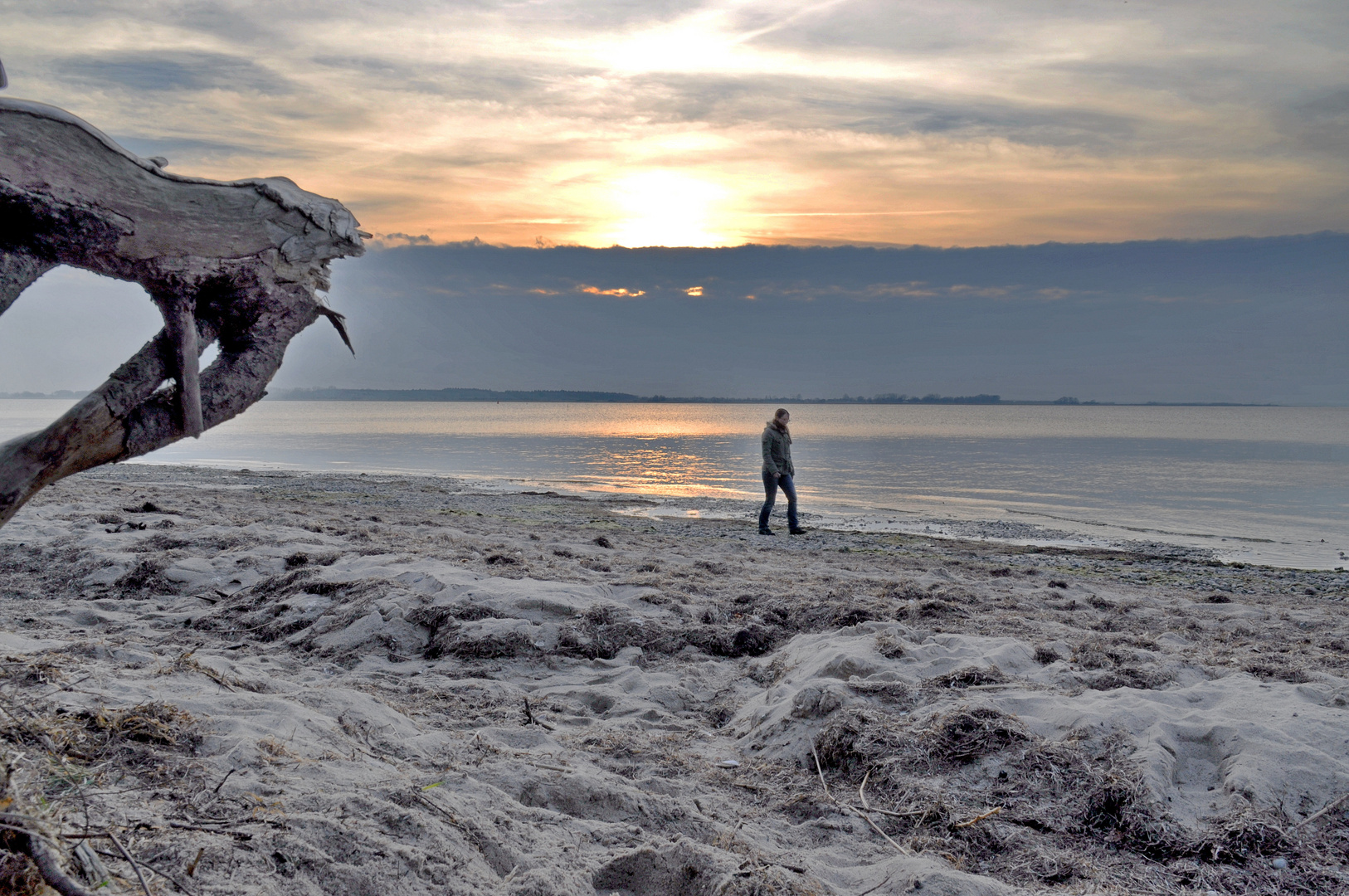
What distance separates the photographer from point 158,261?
8.86 feet

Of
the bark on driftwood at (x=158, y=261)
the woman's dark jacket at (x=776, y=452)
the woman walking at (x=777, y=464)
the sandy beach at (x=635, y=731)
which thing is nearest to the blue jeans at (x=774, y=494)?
the woman walking at (x=777, y=464)

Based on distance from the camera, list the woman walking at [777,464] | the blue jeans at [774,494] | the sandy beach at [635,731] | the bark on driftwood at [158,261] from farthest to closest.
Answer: the blue jeans at [774,494] → the woman walking at [777,464] → the sandy beach at [635,731] → the bark on driftwood at [158,261]

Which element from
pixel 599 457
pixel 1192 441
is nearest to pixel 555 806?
pixel 599 457

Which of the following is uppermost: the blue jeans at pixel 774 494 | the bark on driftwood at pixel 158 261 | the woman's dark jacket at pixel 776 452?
the bark on driftwood at pixel 158 261

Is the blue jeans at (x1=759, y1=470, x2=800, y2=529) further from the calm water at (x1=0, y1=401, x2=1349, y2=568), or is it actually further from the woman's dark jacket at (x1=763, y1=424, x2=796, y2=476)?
the calm water at (x1=0, y1=401, x2=1349, y2=568)

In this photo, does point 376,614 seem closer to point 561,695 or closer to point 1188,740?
point 561,695

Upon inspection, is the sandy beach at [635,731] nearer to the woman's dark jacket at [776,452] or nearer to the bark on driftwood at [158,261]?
the bark on driftwood at [158,261]

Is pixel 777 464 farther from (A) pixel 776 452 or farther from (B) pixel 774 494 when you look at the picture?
(B) pixel 774 494

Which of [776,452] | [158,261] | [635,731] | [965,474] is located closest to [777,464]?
[776,452]

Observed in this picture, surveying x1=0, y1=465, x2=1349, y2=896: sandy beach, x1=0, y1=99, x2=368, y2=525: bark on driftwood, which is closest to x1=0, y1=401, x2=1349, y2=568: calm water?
x1=0, y1=465, x2=1349, y2=896: sandy beach

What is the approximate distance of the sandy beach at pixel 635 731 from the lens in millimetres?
2877

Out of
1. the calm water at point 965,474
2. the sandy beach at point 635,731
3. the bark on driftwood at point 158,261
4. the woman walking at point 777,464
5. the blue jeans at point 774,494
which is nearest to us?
the bark on driftwood at point 158,261

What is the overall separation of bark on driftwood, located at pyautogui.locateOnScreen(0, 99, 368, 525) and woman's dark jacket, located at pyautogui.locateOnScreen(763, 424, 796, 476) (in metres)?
12.2

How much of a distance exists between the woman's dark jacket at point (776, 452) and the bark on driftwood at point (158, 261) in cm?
1225
